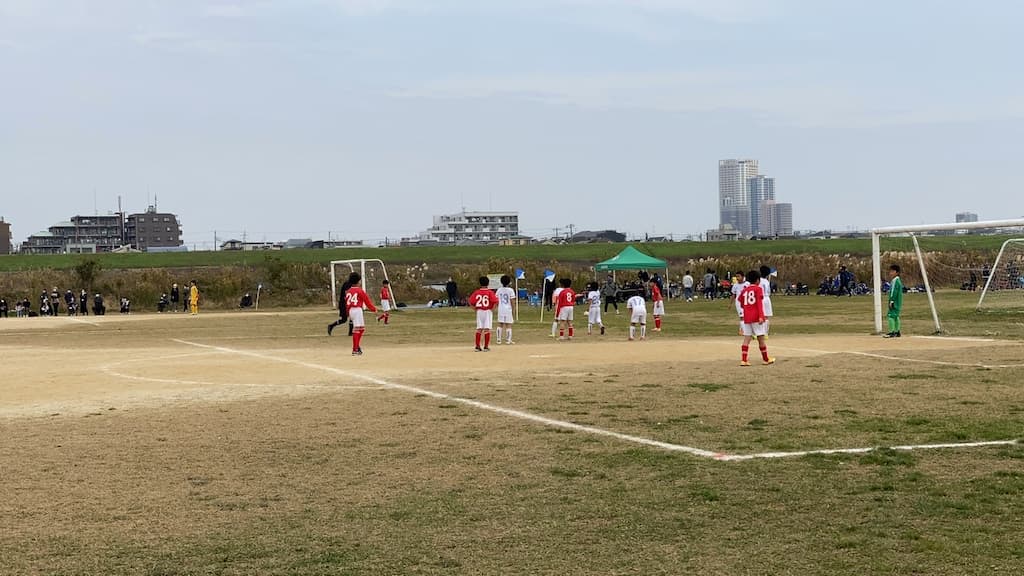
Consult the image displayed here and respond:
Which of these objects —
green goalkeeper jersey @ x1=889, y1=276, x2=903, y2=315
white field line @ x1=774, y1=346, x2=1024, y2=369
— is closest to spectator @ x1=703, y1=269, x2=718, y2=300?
green goalkeeper jersey @ x1=889, y1=276, x2=903, y2=315

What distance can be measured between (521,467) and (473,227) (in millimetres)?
172402

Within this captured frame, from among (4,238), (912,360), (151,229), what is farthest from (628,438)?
(151,229)

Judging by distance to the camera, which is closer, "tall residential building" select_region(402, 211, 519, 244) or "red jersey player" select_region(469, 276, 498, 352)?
"red jersey player" select_region(469, 276, 498, 352)

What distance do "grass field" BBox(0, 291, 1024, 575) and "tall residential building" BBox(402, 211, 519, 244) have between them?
15762 centimetres

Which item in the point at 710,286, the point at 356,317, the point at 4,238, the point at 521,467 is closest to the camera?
the point at 521,467

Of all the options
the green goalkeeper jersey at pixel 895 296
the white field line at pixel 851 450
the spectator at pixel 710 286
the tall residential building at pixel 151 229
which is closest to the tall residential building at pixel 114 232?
the tall residential building at pixel 151 229

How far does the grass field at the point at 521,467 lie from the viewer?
727 cm

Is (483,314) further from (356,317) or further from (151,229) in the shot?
(151,229)

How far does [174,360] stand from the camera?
24141 millimetres

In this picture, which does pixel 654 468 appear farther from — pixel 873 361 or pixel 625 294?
pixel 625 294

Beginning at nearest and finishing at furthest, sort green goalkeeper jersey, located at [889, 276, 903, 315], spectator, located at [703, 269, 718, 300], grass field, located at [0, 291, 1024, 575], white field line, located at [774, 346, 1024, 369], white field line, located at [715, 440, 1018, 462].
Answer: grass field, located at [0, 291, 1024, 575], white field line, located at [715, 440, 1018, 462], white field line, located at [774, 346, 1024, 369], green goalkeeper jersey, located at [889, 276, 903, 315], spectator, located at [703, 269, 718, 300]

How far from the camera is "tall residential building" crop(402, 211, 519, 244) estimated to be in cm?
17950

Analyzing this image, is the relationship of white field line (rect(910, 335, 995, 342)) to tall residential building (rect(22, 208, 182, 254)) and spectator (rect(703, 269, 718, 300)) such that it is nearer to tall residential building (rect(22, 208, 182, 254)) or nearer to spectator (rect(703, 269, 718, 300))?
spectator (rect(703, 269, 718, 300))

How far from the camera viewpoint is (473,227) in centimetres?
18225
